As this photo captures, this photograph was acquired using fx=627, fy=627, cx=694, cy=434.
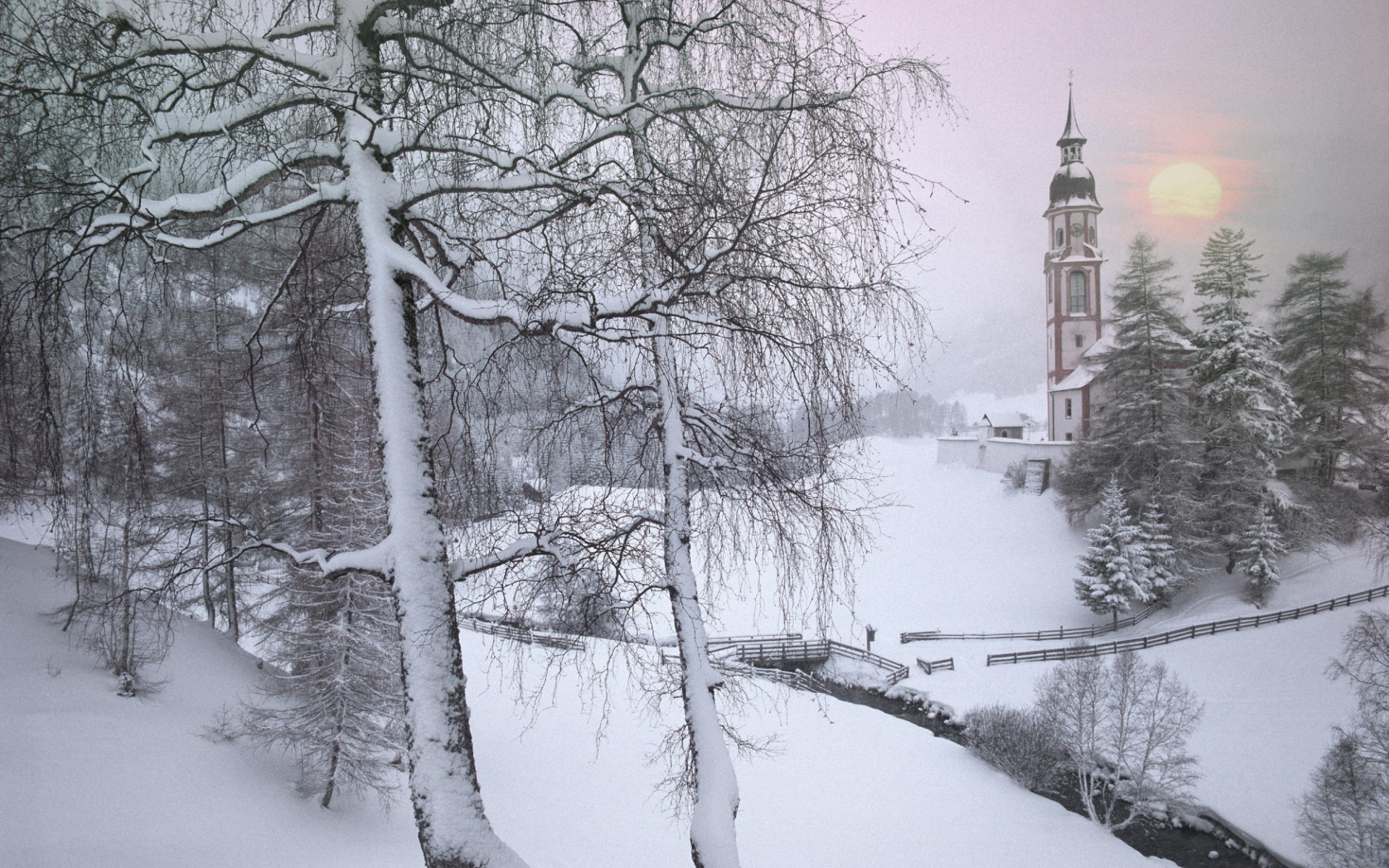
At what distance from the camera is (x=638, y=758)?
1023 cm

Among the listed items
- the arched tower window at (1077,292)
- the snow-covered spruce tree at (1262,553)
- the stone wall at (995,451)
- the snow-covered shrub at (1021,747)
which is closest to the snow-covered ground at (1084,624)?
the snow-covered spruce tree at (1262,553)

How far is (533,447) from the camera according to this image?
117 inches

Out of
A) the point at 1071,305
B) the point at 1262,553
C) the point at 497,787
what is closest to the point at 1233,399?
the point at 1262,553

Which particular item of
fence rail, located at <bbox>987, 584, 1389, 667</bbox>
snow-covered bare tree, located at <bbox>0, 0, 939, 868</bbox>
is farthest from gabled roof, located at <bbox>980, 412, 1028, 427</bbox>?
snow-covered bare tree, located at <bbox>0, 0, 939, 868</bbox>

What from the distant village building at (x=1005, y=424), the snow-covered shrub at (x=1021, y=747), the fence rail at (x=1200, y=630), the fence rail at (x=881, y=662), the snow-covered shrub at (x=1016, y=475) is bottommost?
the fence rail at (x=881, y=662)

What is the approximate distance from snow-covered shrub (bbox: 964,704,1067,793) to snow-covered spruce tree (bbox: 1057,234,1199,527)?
23.2 ft

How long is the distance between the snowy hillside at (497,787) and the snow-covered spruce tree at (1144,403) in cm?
885

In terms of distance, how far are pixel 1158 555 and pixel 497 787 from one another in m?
15.3

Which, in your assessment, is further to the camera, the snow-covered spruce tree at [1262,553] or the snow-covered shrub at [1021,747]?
the snow-covered spruce tree at [1262,553]

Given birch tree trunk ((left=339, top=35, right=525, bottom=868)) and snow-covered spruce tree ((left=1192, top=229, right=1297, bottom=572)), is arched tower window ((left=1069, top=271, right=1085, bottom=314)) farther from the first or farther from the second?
birch tree trunk ((left=339, top=35, right=525, bottom=868))

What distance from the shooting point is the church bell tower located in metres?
18.8

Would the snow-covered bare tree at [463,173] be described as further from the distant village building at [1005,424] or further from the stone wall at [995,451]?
the distant village building at [1005,424]

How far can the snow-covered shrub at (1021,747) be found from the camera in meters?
10.9

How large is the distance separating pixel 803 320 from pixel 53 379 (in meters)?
3.92
